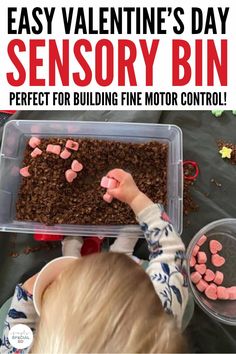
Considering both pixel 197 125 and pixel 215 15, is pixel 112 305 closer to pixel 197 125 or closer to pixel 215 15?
pixel 197 125

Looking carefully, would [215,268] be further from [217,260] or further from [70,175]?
[70,175]

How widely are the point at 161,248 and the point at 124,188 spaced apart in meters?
0.15

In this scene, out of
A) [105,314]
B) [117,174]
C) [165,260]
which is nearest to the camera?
[105,314]

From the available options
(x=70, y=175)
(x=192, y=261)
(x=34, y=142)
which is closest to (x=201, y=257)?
(x=192, y=261)

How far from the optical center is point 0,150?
1.05 meters

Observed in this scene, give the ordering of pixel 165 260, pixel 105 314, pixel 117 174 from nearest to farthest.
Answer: pixel 105 314 → pixel 165 260 → pixel 117 174

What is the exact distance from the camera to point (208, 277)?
1032mm

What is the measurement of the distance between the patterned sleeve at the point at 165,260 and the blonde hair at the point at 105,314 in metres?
0.18

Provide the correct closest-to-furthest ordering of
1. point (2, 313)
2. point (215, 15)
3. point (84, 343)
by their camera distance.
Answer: point (84, 343), point (2, 313), point (215, 15)

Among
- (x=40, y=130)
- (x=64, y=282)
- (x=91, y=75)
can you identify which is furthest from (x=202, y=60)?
(x=64, y=282)

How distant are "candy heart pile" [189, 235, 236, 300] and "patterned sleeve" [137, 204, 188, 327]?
118 millimetres

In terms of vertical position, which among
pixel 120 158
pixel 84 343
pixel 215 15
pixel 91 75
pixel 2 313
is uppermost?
pixel 215 15

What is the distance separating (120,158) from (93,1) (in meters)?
0.35

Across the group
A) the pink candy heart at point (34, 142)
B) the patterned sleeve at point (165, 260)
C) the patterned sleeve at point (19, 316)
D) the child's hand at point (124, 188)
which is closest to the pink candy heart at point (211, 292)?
the patterned sleeve at point (165, 260)
